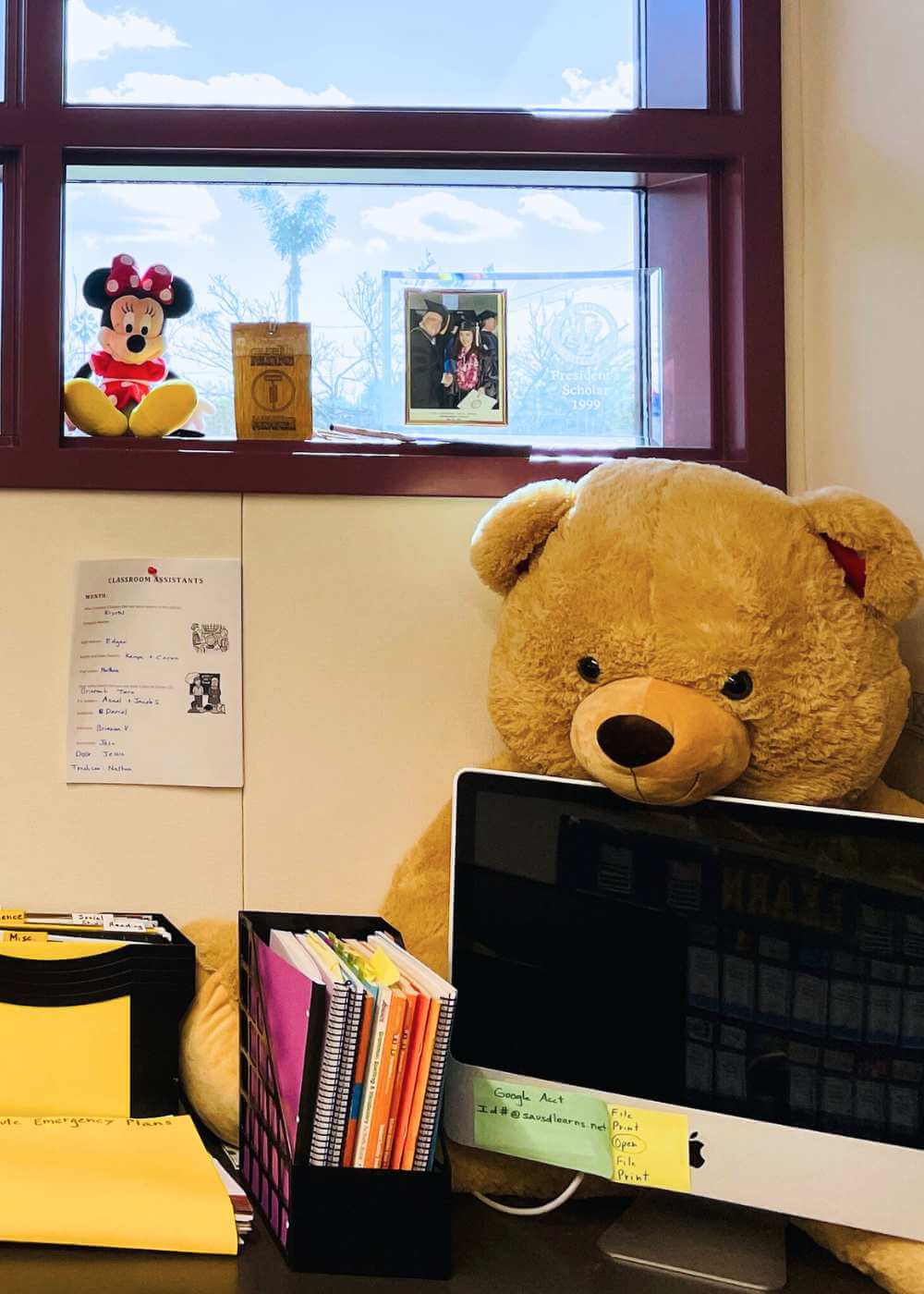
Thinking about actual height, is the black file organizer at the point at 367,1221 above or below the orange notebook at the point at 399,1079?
below

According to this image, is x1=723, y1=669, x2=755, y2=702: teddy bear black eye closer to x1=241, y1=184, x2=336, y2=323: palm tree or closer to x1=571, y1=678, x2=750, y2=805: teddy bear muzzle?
x1=571, y1=678, x2=750, y2=805: teddy bear muzzle

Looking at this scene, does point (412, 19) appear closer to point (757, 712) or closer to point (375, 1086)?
point (757, 712)

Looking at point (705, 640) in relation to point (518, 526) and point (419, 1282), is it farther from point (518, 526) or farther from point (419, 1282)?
point (419, 1282)

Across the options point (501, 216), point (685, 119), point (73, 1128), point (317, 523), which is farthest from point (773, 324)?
point (73, 1128)

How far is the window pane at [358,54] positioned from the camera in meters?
1.50

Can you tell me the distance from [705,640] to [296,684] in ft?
1.71

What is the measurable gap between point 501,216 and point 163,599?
2.22ft

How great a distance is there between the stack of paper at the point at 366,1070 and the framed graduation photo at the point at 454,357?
776 mm

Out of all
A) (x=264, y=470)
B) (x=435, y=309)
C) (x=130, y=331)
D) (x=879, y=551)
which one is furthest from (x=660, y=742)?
(x=130, y=331)

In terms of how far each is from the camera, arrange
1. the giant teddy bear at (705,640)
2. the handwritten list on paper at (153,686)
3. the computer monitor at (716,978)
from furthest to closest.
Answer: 1. the handwritten list on paper at (153,686)
2. the giant teddy bear at (705,640)
3. the computer monitor at (716,978)

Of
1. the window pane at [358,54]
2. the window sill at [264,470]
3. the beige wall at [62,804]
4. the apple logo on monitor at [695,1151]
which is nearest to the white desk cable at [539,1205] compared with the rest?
the apple logo on monitor at [695,1151]

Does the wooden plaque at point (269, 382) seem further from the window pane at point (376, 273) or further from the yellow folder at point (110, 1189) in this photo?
the yellow folder at point (110, 1189)

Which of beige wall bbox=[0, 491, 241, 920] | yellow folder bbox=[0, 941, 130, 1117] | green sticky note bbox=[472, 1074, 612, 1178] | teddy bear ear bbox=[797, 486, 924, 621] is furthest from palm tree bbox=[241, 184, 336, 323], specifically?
green sticky note bbox=[472, 1074, 612, 1178]

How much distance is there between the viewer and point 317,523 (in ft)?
4.56
